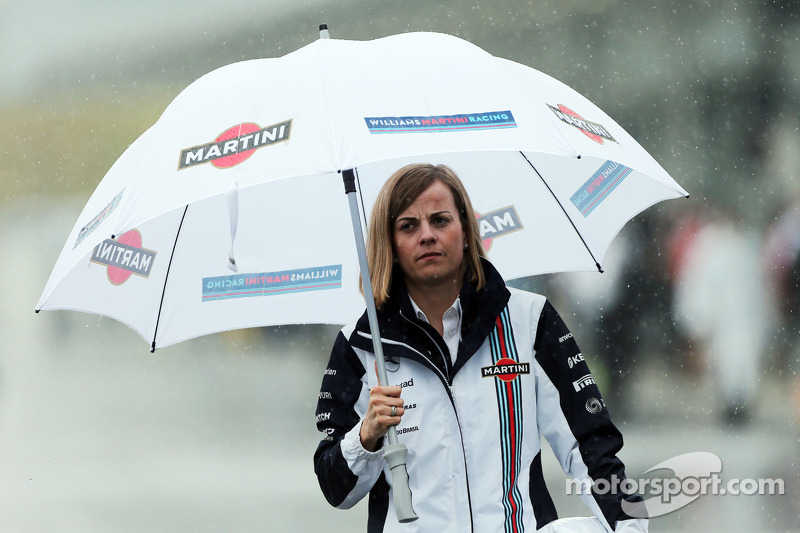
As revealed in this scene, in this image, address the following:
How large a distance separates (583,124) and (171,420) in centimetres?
606

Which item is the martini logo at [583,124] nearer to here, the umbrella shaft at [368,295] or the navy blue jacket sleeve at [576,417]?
the navy blue jacket sleeve at [576,417]

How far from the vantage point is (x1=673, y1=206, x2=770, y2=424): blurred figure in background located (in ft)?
25.4

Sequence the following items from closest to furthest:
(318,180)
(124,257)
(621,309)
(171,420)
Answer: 1. (124,257)
2. (318,180)
3. (171,420)
4. (621,309)

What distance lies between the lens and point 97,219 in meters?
2.26

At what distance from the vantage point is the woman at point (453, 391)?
2068 mm

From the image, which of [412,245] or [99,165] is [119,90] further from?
[412,245]

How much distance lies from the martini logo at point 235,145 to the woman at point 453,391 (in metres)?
0.29

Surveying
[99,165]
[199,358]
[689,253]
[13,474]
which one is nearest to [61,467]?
[13,474]

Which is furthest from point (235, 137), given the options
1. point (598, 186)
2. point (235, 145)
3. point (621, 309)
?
point (621, 309)

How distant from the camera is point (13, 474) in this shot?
24.6 ft

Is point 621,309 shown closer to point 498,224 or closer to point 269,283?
point 498,224

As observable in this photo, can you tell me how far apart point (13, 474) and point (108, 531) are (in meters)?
1.56

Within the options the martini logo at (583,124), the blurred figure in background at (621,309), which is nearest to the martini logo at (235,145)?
the martini logo at (583,124)
